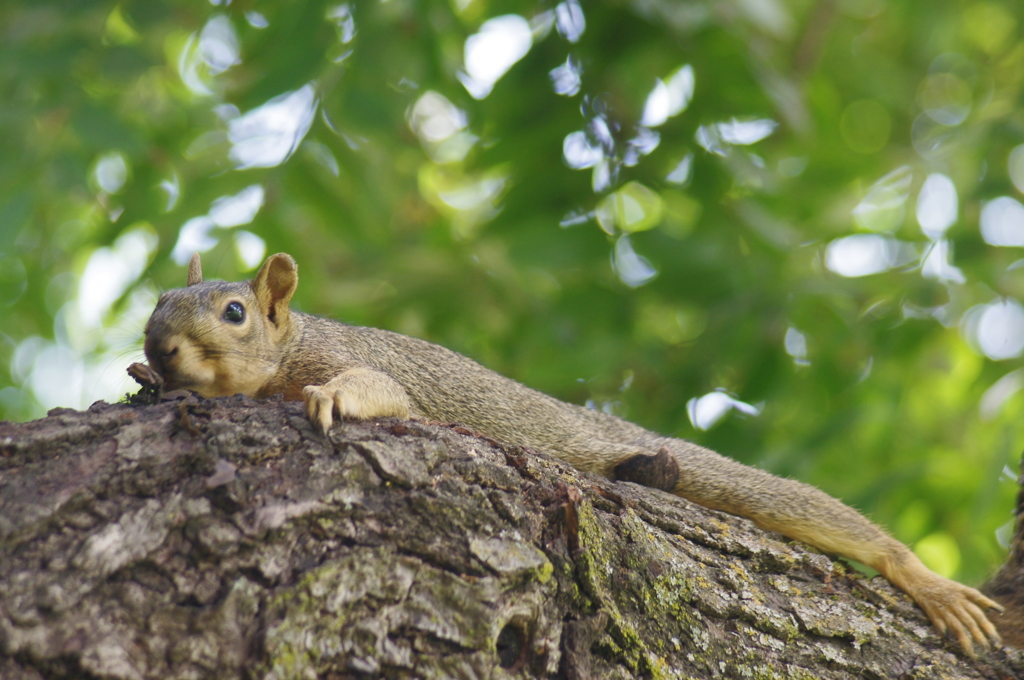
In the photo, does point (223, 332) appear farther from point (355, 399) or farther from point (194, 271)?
point (355, 399)

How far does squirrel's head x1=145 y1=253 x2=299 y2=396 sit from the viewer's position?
9.48 feet

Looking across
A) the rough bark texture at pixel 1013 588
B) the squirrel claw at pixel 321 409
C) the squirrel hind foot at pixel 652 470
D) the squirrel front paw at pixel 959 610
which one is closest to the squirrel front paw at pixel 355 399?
the squirrel claw at pixel 321 409

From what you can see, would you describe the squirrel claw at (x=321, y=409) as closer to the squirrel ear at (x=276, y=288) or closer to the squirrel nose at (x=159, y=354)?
the squirrel nose at (x=159, y=354)

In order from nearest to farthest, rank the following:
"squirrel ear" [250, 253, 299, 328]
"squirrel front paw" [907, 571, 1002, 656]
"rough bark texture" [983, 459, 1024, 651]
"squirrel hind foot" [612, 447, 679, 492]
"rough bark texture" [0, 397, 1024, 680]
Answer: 1. "rough bark texture" [0, 397, 1024, 680]
2. "squirrel front paw" [907, 571, 1002, 656]
3. "rough bark texture" [983, 459, 1024, 651]
4. "squirrel hind foot" [612, 447, 679, 492]
5. "squirrel ear" [250, 253, 299, 328]

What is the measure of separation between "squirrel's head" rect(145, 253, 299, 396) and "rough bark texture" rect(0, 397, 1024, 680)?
2.42ft

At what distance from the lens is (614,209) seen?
4215 millimetres

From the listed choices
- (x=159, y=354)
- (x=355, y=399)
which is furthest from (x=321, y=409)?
(x=159, y=354)

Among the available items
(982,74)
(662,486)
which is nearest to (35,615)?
(662,486)

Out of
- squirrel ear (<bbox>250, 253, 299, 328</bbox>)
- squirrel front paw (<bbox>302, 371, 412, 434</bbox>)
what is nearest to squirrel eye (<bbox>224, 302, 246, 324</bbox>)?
squirrel ear (<bbox>250, 253, 299, 328</bbox>)

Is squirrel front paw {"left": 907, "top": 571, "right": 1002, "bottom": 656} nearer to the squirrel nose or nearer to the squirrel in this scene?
the squirrel

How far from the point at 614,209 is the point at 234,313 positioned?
1.95 meters

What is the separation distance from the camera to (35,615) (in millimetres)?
1562

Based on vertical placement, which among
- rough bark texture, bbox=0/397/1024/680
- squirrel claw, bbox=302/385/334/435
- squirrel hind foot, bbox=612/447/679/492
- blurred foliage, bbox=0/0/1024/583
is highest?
Answer: blurred foliage, bbox=0/0/1024/583

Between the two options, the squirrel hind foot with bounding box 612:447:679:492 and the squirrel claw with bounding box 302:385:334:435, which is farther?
the squirrel hind foot with bounding box 612:447:679:492
